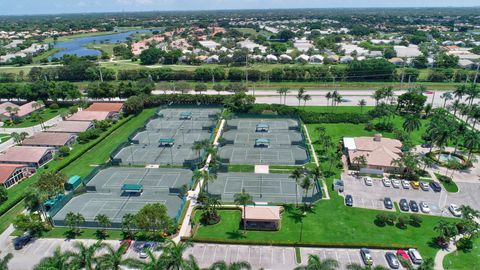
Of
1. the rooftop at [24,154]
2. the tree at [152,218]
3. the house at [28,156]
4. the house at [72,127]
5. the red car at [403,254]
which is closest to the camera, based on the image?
the red car at [403,254]

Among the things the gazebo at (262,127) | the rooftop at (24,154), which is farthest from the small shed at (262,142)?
the rooftop at (24,154)

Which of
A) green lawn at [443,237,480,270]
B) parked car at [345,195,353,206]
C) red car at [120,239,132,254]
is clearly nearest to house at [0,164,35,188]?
red car at [120,239,132,254]

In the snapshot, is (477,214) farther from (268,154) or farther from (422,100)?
(422,100)

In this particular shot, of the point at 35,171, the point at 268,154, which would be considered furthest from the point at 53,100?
the point at 268,154

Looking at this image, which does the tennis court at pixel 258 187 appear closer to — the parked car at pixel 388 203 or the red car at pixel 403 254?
the parked car at pixel 388 203

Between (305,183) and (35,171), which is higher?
(305,183)

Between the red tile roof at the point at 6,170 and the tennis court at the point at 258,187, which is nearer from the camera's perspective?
the tennis court at the point at 258,187

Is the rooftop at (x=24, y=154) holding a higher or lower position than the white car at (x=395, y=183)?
higher
